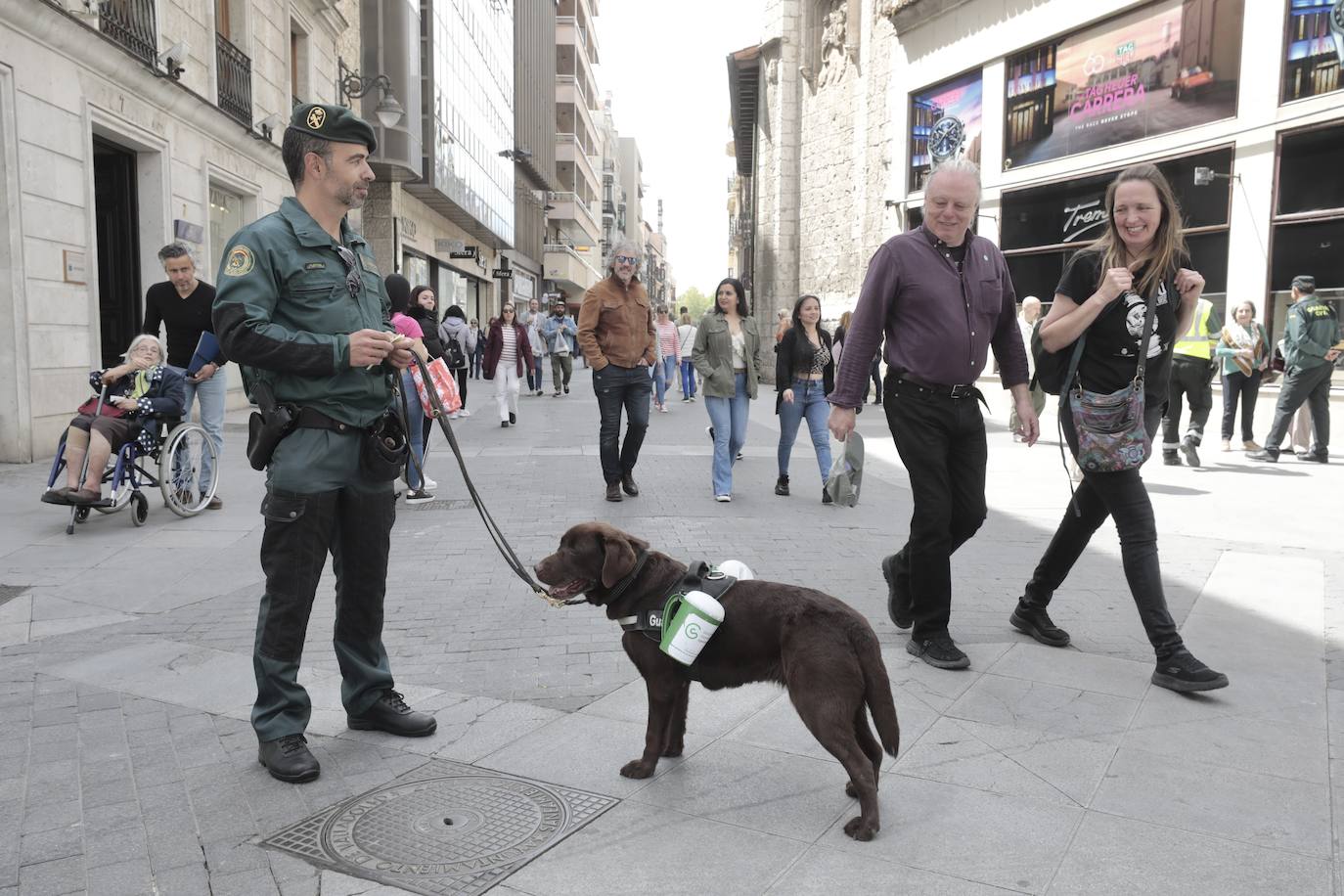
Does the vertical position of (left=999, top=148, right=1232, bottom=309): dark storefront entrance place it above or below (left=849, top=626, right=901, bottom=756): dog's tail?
above

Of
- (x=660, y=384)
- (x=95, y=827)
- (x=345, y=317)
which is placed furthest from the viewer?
(x=660, y=384)

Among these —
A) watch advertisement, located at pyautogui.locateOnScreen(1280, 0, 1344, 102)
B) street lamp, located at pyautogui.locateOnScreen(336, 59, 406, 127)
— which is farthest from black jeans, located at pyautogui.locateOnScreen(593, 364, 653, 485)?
watch advertisement, located at pyautogui.locateOnScreen(1280, 0, 1344, 102)

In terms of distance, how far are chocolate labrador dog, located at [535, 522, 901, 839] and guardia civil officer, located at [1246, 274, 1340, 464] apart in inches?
405

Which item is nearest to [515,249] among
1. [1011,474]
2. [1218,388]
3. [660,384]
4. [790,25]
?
[790,25]

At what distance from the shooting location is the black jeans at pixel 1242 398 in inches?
476

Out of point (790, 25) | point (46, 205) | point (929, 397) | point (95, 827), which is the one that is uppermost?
point (790, 25)

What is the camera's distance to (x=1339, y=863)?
2656mm

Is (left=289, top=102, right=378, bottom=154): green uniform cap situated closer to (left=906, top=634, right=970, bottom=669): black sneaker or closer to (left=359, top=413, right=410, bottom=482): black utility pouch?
(left=359, top=413, right=410, bottom=482): black utility pouch

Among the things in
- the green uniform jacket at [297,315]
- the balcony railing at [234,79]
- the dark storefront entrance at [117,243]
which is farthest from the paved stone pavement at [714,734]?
the balcony railing at [234,79]

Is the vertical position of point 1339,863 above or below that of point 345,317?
below

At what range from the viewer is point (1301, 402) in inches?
449

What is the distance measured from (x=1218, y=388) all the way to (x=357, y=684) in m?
16.8

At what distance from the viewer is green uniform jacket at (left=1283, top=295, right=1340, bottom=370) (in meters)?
11.0

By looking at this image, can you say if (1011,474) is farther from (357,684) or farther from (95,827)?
(95,827)
